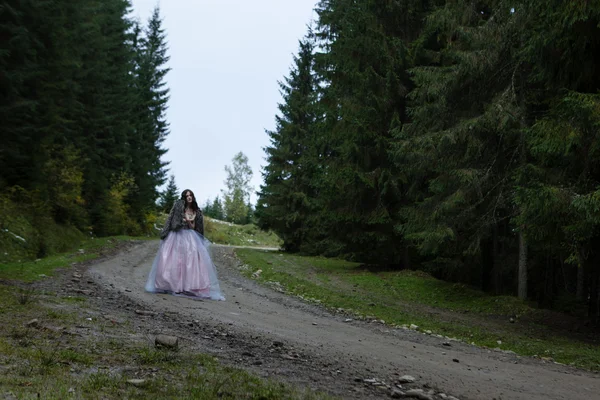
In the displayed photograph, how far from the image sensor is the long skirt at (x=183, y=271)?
36.2 feet

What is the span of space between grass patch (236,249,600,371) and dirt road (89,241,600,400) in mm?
1041

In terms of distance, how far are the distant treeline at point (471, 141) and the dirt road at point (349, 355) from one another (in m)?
3.52

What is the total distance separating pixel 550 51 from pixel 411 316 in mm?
6618

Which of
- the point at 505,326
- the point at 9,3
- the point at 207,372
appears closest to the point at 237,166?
the point at 9,3

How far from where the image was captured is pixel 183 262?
11.2 meters

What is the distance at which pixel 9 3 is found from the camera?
20328 millimetres

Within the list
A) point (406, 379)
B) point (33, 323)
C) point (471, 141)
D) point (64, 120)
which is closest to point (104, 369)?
point (33, 323)

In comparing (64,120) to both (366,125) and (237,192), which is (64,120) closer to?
(366,125)

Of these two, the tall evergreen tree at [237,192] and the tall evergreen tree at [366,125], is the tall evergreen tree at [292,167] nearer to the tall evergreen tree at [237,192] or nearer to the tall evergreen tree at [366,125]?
the tall evergreen tree at [366,125]

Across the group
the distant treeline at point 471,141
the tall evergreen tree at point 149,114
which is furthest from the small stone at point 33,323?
the tall evergreen tree at point 149,114

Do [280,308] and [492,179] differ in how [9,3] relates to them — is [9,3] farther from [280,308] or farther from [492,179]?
[492,179]

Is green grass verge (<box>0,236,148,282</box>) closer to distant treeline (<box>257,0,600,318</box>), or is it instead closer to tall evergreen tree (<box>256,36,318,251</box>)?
distant treeline (<box>257,0,600,318</box>)

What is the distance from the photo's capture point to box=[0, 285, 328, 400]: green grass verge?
3.71m

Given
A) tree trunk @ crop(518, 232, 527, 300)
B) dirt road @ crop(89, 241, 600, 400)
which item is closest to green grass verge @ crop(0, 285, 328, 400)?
dirt road @ crop(89, 241, 600, 400)
